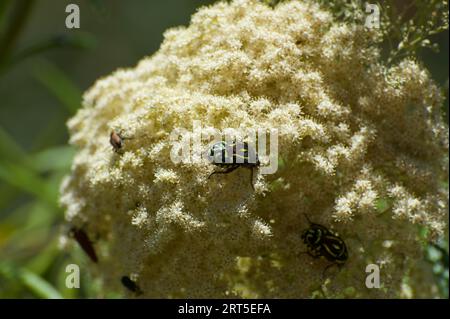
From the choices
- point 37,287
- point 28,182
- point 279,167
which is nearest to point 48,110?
point 28,182

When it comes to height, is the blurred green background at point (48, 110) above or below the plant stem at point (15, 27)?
below

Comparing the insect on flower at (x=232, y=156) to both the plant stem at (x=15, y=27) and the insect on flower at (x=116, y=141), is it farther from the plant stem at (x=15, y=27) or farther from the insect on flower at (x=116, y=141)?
the plant stem at (x=15, y=27)

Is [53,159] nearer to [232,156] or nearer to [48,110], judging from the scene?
[232,156]

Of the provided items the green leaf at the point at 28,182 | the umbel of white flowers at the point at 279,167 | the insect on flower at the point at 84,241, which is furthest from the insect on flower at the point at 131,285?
the green leaf at the point at 28,182

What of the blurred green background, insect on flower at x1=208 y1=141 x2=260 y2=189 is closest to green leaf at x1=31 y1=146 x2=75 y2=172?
the blurred green background

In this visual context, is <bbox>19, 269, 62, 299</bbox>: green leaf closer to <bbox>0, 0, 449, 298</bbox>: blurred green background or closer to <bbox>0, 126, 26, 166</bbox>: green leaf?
<bbox>0, 0, 449, 298</bbox>: blurred green background
